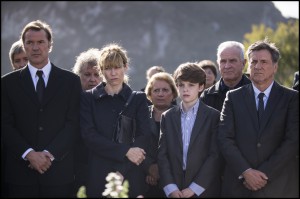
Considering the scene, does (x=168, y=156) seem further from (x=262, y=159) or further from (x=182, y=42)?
(x=182, y=42)

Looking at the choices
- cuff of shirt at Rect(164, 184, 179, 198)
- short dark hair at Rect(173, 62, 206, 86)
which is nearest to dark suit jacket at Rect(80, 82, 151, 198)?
cuff of shirt at Rect(164, 184, 179, 198)

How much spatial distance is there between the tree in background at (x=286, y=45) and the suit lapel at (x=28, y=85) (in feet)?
91.9

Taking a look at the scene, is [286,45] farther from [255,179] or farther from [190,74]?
[255,179]

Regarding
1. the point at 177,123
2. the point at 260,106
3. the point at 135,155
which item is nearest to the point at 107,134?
the point at 135,155

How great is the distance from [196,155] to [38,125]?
5.51 feet

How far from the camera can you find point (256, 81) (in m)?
5.54

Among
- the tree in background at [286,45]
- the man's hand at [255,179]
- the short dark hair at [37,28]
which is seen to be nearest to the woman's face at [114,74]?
the short dark hair at [37,28]

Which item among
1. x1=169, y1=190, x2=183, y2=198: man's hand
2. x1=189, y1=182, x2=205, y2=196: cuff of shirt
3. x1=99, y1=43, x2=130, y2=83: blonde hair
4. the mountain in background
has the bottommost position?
x1=169, y1=190, x2=183, y2=198: man's hand

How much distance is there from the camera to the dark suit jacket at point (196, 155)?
564 cm

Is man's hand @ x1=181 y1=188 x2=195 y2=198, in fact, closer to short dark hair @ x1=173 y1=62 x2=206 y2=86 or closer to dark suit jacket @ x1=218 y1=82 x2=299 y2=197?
dark suit jacket @ x1=218 y1=82 x2=299 y2=197

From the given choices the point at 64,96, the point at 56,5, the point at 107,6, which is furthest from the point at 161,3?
the point at 64,96

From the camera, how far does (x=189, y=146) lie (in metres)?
5.68

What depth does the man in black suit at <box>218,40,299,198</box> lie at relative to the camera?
17.2 ft

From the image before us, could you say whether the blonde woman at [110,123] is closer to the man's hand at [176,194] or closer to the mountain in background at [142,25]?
the man's hand at [176,194]
